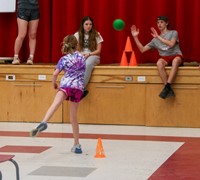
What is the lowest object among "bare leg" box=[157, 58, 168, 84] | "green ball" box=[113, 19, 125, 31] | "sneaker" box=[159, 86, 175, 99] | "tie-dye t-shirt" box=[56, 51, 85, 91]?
"sneaker" box=[159, 86, 175, 99]

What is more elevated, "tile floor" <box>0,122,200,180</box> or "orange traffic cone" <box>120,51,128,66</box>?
"orange traffic cone" <box>120,51,128,66</box>

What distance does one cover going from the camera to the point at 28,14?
10477 millimetres

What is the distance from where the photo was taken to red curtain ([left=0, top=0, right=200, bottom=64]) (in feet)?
34.2

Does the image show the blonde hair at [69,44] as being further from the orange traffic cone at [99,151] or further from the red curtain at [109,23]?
A: the red curtain at [109,23]

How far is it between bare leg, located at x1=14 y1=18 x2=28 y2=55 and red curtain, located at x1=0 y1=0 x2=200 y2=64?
0.81m

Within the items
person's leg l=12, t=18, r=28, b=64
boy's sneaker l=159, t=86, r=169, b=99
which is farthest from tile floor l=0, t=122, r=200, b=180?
person's leg l=12, t=18, r=28, b=64

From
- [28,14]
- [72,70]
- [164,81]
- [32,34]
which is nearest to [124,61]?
[164,81]

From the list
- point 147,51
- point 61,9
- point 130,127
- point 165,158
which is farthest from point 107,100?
point 165,158


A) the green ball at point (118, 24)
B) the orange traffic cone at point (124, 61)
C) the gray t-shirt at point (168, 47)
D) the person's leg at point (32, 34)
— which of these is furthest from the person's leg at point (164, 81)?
the person's leg at point (32, 34)

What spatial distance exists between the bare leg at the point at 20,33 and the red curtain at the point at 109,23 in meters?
0.81

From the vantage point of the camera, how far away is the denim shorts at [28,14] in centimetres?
1043

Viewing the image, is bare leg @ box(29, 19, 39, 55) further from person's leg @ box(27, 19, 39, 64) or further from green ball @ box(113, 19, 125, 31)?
green ball @ box(113, 19, 125, 31)

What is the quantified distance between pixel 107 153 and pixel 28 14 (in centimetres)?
422

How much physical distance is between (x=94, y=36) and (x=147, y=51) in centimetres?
125
